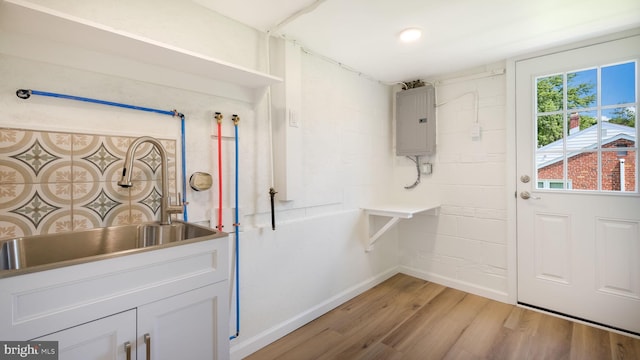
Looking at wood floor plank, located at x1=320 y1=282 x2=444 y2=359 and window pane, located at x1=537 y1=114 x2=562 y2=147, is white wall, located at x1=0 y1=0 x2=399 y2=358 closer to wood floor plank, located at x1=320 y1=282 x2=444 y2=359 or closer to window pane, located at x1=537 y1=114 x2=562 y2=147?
wood floor plank, located at x1=320 y1=282 x2=444 y2=359

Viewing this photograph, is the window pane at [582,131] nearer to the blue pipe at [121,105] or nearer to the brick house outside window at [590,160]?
the brick house outside window at [590,160]

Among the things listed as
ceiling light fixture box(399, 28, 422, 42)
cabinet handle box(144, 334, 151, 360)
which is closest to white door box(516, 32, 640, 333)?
ceiling light fixture box(399, 28, 422, 42)

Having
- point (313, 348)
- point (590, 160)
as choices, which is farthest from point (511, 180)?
point (313, 348)

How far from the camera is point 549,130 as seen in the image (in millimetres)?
2312

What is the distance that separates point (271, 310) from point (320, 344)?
1.34ft

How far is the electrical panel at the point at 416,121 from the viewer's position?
2881mm

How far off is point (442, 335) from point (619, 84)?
7.25 feet

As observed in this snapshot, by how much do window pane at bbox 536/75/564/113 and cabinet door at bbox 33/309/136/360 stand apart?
3045 millimetres

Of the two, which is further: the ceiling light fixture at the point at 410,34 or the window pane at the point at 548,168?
the window pane at the point at 548,168

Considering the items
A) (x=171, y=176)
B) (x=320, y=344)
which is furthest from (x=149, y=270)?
(x=320, y=344)

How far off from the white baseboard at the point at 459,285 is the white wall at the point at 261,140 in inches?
7.9

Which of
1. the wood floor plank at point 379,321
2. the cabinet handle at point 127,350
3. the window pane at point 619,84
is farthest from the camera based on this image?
the window pane at point 619,84

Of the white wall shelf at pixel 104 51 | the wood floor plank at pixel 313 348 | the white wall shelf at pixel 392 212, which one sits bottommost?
the wood floor plank at pixel 313 348

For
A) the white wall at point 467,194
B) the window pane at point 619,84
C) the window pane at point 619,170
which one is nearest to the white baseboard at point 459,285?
the white wall at point 467,194
